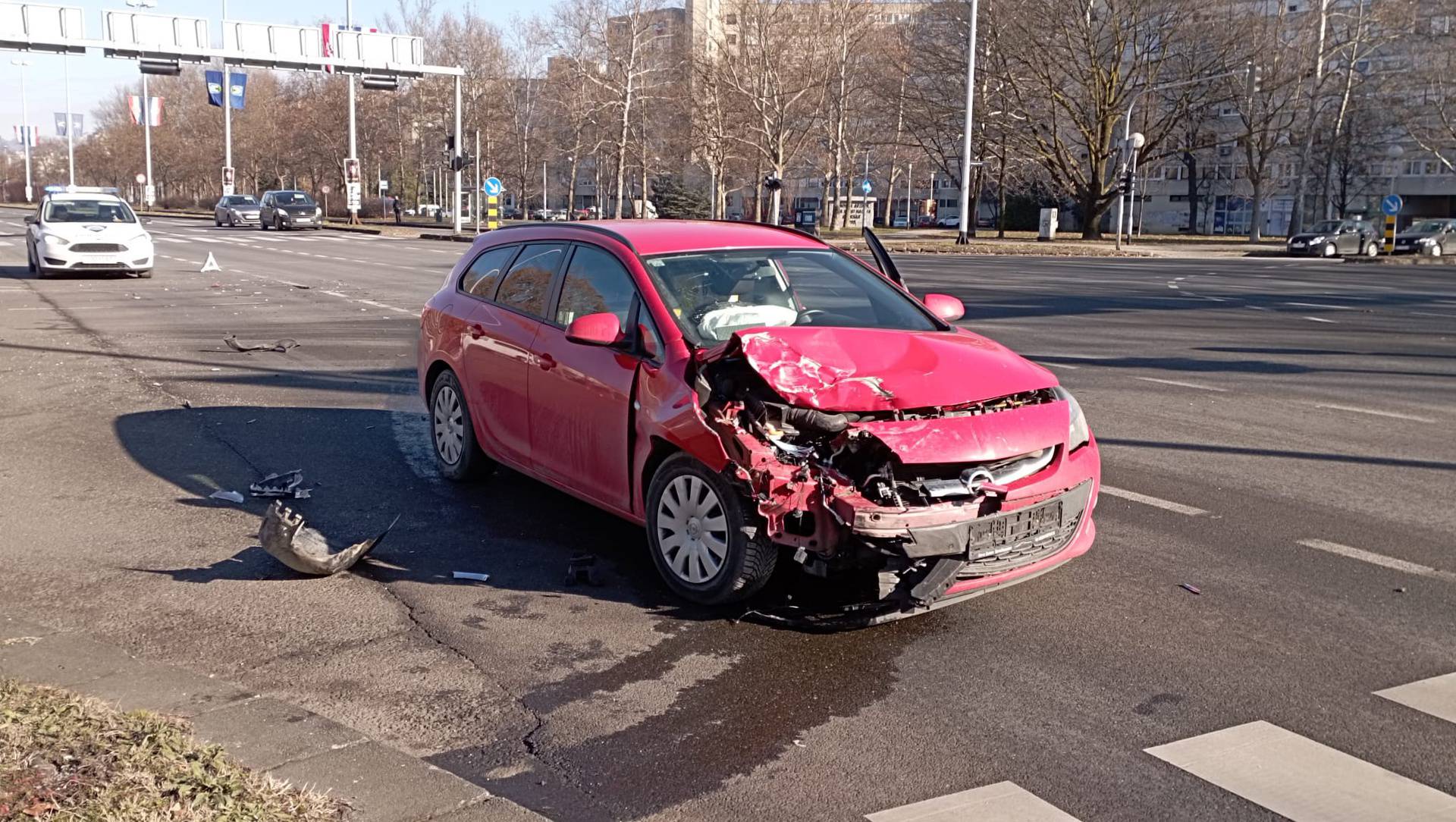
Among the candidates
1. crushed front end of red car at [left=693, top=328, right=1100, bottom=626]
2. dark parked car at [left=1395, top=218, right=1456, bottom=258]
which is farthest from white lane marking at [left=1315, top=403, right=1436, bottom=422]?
dark parked car at [left=1395, top=218, right=1456, bottom=258]

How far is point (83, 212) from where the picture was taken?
24.2 meters

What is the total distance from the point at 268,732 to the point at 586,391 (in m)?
2.42

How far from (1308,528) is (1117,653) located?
2509mm

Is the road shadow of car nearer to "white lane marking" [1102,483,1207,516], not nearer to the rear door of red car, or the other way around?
the rear door of red car

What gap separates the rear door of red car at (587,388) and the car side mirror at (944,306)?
1788 millimetres

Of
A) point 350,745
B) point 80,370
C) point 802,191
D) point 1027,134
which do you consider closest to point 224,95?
point 1027,134

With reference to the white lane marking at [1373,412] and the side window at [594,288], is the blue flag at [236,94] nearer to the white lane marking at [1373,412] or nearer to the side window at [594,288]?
the white lane marking at [1373,412]

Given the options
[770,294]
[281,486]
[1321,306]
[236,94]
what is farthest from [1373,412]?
[236,94]

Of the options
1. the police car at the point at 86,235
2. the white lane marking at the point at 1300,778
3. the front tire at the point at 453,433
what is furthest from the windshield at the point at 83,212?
the white lane marking at the point at 1300,778

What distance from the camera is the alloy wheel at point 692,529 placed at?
524cm

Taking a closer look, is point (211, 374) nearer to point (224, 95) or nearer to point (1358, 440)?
point (1358, 440)

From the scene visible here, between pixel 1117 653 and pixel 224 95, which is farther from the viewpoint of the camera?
pixel 224 95

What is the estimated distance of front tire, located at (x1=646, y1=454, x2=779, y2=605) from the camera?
5109 millimetres

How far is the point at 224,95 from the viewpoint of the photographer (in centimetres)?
6012
